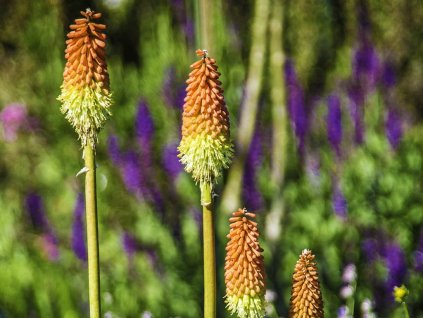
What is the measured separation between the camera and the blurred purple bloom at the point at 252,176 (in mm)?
3992

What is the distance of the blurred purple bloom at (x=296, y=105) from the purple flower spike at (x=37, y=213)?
121 centimetres

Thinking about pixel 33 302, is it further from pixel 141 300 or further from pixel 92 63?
pixel 92 63

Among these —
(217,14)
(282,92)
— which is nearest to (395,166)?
(282,92)

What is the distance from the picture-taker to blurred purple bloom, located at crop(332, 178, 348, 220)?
406cm

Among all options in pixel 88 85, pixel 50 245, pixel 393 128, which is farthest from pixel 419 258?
pixel 88 85

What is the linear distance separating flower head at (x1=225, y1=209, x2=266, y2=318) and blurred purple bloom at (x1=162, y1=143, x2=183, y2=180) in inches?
61.9

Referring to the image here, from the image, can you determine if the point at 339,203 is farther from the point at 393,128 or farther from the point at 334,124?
the point at 393,128

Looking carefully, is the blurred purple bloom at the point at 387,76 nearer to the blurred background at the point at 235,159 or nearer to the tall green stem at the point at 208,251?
the blurred background at the point at 235,159

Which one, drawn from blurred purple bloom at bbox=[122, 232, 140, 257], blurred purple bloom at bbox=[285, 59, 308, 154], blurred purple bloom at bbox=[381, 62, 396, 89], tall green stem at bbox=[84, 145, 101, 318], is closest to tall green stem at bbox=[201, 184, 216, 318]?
tall green stem at bbox=[84, 145, 101, 318]

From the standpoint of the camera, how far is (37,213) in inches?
150

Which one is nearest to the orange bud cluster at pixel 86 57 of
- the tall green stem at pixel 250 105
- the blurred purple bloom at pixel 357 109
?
the tall green stem at pixel 250 105

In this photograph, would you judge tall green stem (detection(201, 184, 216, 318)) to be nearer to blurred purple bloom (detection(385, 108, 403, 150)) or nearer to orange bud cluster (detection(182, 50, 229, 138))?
orange bud cluster (detection(182, 50, 229, 138))

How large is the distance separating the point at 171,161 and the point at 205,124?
5.47ft

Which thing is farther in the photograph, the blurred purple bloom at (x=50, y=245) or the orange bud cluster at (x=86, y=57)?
the blurred purple bloom at (x=50, y=245)
